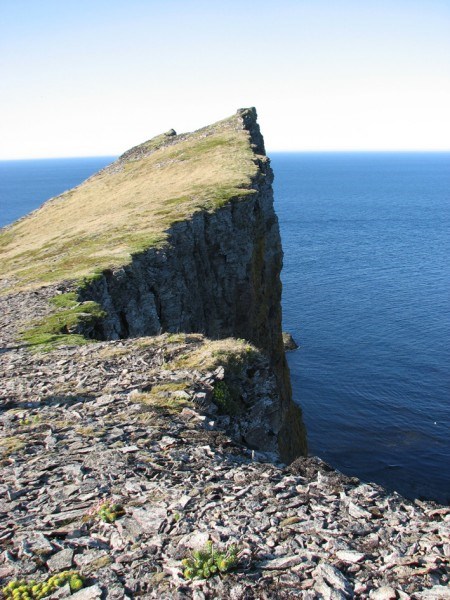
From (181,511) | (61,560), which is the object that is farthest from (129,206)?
(61,560)

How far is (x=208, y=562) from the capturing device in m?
9.27

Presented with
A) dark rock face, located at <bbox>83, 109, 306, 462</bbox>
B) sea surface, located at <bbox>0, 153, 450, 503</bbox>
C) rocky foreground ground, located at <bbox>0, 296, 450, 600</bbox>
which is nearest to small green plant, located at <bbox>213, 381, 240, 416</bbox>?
rocky foreground ground, located at <bbox>0, 296, 450, 600</bbox>

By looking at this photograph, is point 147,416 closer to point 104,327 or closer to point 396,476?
point 104,327

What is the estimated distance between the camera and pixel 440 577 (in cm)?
902

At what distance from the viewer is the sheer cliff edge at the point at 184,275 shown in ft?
65.5

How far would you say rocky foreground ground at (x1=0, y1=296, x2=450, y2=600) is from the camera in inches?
358

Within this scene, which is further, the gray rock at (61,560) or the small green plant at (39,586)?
the gray rock at (61,560)

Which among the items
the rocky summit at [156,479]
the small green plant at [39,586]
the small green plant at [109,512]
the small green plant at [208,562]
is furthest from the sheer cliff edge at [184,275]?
the small green plant at [39,586]

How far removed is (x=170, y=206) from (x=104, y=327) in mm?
22470

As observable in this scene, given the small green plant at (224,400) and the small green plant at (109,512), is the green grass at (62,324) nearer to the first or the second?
the small green plant at (224,400)

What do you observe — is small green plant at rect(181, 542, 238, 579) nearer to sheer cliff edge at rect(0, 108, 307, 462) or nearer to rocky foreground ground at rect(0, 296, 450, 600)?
rocky foreground ground at rect(0, 296, 450, 600)

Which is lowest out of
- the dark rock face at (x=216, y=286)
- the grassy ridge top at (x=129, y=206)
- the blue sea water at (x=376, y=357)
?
the blue sea water at (x=376, y=357)

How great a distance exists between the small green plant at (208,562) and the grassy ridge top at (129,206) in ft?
72.4

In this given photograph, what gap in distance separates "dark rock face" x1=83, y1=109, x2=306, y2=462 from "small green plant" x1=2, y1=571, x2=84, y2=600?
1603 centimetres
